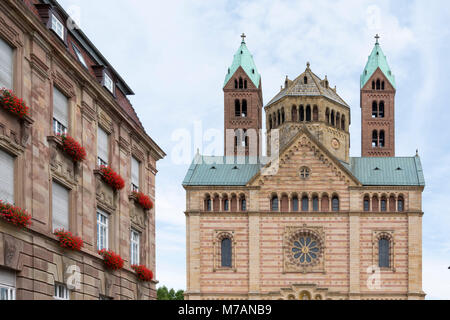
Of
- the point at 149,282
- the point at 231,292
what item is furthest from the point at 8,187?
the point at 231,292

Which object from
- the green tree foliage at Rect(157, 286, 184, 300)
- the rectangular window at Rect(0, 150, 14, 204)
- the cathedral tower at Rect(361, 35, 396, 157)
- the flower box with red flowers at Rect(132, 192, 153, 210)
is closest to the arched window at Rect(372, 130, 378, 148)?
the cathedral tower at Rect(361, 35, 396, 157)

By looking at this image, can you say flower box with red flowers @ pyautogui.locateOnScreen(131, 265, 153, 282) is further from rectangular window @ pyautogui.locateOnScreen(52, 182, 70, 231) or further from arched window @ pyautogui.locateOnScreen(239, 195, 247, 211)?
A: arched window @ pyautogui.locateOnScreen(239, 195, 247, 211)

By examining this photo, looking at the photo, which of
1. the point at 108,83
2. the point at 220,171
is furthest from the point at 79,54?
the point at 220,171

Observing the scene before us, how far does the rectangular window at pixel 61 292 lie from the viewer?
24438 mm

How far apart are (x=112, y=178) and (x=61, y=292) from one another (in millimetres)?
6026

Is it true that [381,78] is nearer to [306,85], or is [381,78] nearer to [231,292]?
[306,85]

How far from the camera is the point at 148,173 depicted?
3675 centimetres

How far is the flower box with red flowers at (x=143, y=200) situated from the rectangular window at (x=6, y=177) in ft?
38.9

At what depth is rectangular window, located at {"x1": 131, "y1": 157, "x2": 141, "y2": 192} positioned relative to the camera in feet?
114

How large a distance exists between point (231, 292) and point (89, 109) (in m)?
50.4

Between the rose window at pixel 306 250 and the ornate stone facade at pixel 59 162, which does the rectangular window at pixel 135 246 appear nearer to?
the ornate stone facade at pixel 59 162

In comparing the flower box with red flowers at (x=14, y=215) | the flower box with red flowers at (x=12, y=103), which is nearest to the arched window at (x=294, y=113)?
the flower box with red flowers at (x=12, y=103)

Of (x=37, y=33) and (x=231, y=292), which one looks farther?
(x=231, y=292)

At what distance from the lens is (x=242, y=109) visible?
92062 mm
